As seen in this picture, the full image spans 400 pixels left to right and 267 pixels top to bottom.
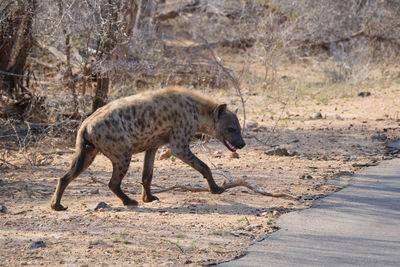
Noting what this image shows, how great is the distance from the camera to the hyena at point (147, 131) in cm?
635

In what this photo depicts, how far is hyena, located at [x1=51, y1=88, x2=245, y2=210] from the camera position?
6348mm

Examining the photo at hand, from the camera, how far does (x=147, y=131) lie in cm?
666

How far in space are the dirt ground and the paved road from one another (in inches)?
7.3

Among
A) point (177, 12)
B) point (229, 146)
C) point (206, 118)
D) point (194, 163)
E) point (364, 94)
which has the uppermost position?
point (177, 12)

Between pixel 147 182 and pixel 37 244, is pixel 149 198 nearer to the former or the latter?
pixel 147 182

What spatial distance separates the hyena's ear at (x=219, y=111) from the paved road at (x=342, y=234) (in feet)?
5.17

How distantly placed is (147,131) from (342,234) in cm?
235

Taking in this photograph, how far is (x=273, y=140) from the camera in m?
9.86

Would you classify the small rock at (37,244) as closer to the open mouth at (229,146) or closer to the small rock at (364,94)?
the open mouth at (229,146)

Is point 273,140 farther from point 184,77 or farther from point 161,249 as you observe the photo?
point 161,249

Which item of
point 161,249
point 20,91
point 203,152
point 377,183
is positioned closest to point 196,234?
point 161,249

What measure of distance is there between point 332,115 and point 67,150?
5.02 m

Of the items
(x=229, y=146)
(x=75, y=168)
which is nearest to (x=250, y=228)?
(x=75, y=168)

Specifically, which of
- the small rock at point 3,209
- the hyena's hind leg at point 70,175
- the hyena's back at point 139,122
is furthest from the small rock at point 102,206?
the small rock at point 3,209
